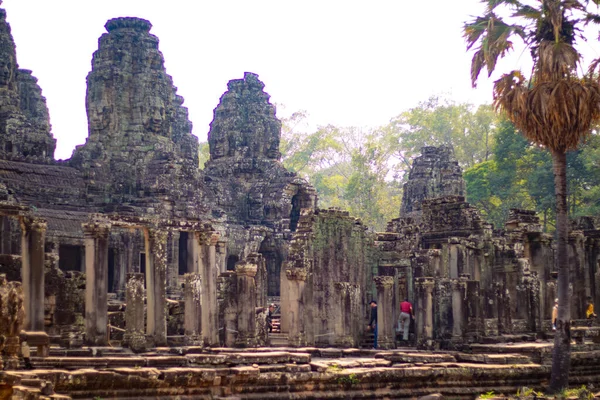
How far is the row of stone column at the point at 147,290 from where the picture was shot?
77.8ft

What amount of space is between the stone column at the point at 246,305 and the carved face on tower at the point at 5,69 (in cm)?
1664

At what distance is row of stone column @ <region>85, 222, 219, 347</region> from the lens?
23.7 m

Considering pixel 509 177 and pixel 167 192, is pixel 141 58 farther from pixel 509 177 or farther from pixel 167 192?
pixel 509 177

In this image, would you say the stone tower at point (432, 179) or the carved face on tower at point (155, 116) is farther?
the stone tower at point (432, 179)

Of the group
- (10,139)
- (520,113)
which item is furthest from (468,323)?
(10,139)

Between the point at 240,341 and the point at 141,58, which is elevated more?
the point at 141,58

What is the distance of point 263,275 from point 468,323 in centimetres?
812

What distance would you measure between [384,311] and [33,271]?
8813 mm

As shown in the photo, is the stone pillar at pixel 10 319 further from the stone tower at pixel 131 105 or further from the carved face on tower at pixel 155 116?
the carved face on tower at pixel 155 116

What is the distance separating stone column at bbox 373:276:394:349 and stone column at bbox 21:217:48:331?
8.41 meters

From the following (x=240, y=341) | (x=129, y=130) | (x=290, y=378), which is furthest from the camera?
(x=129, y=130)

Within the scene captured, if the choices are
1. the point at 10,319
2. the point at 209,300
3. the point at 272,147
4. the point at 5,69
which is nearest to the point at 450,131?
the point at 272,147

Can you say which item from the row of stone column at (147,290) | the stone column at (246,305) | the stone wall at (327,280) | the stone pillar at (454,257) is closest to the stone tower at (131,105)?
the stone wall at (327,280)

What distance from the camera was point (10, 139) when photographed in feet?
127
